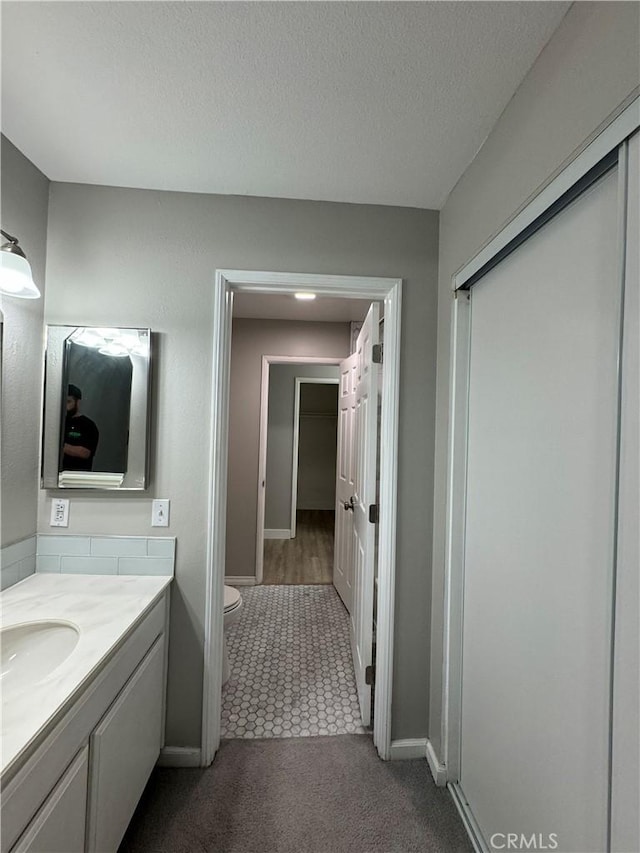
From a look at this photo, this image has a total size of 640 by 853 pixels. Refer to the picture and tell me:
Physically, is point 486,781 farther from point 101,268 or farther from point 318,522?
point 318,522

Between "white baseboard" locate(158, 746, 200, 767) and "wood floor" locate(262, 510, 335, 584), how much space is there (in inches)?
79.6

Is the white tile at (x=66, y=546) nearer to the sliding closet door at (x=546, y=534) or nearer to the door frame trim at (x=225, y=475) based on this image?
the door frame trim at (x=225, y=475)

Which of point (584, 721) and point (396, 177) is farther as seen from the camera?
point (396, 177)

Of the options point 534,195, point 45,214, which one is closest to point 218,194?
point 45,214

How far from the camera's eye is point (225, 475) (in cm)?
164

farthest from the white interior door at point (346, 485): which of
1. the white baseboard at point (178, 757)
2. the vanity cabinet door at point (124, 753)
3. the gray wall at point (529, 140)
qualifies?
the vanity cabinet door at point (124, 753)

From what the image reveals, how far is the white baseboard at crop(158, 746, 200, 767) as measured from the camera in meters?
1.54

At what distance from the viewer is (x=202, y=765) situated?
60.7 inches

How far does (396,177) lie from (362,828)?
8.06 feet

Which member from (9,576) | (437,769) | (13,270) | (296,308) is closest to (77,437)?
(9,576)

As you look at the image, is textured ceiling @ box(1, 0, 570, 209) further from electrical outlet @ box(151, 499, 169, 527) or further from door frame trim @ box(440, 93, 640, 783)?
electrical outlet @ box(151, 499, 169, 527)

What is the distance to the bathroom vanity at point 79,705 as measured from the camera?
29.3 inches

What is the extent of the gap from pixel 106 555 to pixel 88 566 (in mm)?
82

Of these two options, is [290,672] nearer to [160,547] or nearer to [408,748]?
[408,748]
